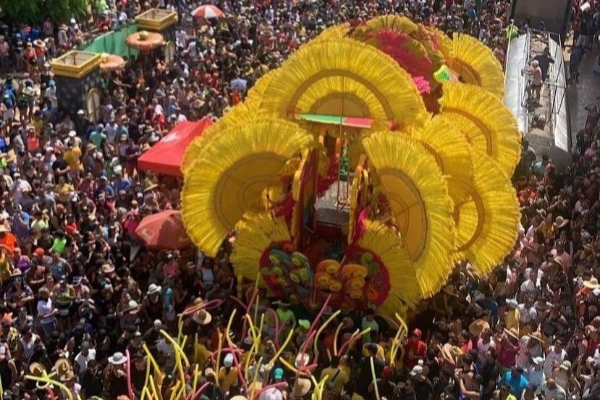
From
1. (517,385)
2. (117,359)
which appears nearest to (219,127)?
(117,359)

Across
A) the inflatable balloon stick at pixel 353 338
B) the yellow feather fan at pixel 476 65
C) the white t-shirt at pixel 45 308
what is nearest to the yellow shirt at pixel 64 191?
the white t-shirt at pixel 45 308

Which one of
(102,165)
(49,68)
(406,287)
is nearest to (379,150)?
(406,287)

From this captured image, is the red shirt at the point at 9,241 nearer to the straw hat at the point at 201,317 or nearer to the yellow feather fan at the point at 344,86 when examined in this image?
the straw hat at the point at 201,317

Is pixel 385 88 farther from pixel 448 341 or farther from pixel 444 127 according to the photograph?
pixel 448 341

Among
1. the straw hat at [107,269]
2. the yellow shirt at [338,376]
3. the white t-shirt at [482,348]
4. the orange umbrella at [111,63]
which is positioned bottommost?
the yellow shirt at [338,376]

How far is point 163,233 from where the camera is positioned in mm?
12500

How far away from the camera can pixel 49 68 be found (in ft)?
65.7

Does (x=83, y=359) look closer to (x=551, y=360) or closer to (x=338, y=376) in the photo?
(x=338, y=376)

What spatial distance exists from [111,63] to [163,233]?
25.2 feet

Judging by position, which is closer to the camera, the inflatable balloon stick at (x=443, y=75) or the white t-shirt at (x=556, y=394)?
the white t-shirt at (x=556, y=394)

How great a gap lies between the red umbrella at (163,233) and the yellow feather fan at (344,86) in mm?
2197

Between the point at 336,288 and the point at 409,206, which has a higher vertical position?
the point at 409,206

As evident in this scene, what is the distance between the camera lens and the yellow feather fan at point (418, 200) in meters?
11.1

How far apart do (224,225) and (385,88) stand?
9.89 ft
